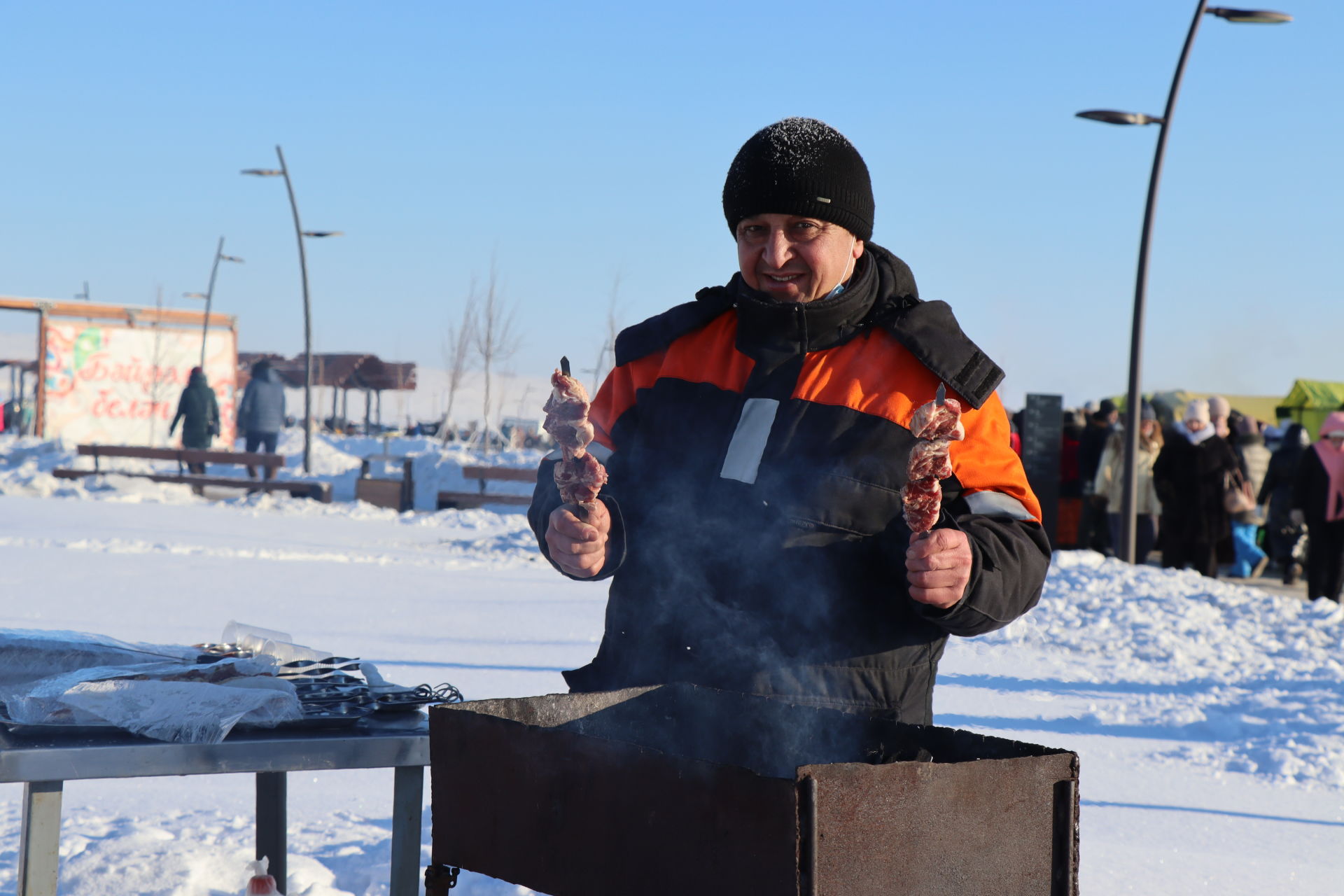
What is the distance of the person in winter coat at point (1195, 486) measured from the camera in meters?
10.9

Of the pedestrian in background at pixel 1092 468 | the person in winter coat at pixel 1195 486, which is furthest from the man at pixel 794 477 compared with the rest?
the pedestrian in background at pixel 1092 468

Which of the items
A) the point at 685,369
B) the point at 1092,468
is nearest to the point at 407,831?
the point at 685,369

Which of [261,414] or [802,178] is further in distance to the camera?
[261,414]

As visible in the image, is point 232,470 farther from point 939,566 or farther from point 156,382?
point 939,566

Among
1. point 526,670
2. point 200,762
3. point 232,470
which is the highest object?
point 200,762

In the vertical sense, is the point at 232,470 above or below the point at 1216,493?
below

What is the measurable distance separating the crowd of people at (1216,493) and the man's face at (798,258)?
8.32 meters

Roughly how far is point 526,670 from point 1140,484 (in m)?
8.90

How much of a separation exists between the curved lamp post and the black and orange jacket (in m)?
10.7

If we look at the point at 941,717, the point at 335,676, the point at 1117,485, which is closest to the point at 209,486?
the point at 1117,485

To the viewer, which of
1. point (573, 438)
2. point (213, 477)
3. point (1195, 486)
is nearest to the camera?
point (573, 438)

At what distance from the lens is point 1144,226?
1249 cm

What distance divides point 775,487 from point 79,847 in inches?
95.1

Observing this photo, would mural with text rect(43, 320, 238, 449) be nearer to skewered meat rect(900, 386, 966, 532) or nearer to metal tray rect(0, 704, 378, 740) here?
metal tray rect(0, 704, 378, 740)
